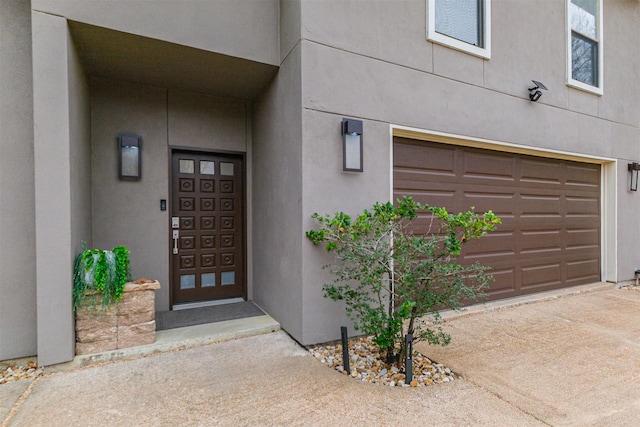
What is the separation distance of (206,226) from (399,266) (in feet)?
8.57

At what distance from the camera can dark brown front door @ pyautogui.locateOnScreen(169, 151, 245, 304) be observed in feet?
13.4

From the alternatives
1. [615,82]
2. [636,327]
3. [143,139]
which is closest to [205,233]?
[143,139]

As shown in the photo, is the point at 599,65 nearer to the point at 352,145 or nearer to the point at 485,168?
the point at 485,168

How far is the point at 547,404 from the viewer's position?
222cm

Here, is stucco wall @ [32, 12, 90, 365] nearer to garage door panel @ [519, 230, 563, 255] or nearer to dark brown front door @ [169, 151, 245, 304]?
dark brown front door @ [169, 151, 245, 304]

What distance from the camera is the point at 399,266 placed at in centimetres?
273

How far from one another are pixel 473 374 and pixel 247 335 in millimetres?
2086

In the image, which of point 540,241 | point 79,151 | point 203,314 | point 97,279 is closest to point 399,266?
point 203,314

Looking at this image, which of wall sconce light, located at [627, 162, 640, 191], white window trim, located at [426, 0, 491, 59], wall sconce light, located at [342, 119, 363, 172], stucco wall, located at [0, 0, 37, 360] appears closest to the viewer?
stucco wall, located at [0, 0, 37, 360]

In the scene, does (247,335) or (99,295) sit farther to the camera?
(247,335)

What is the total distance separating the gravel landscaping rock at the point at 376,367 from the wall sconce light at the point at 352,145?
1709mm

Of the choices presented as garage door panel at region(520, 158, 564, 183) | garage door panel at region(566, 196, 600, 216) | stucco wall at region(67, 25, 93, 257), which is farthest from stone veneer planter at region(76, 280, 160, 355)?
garage door panel at region(566, 196, 600, 216)

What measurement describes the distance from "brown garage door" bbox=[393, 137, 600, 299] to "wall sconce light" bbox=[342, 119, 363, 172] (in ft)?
2.17

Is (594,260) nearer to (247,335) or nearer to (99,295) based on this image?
(247,335)
